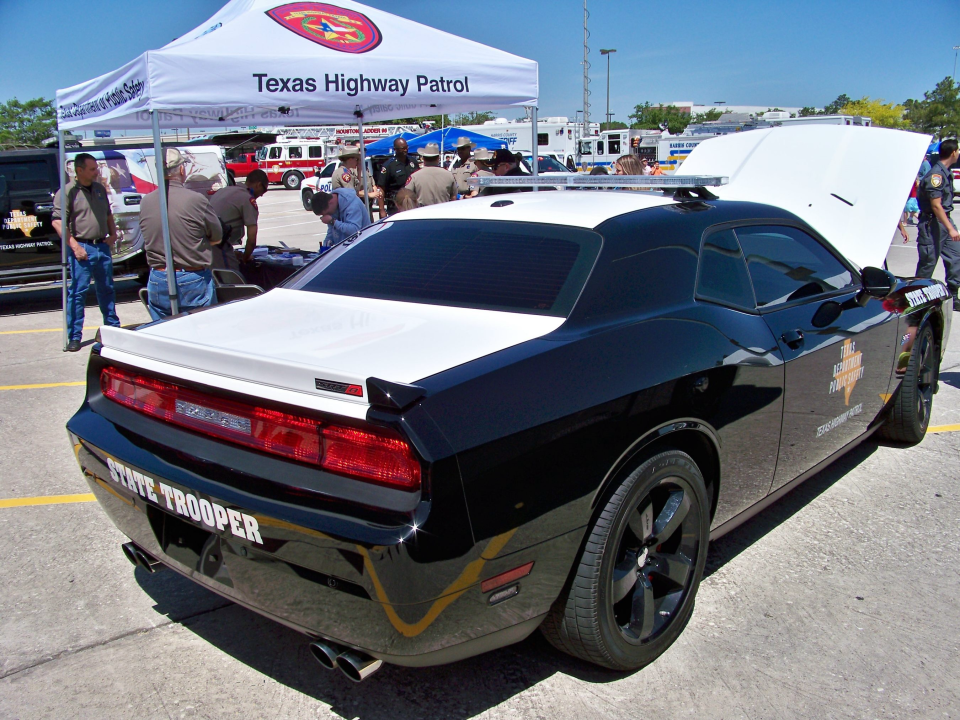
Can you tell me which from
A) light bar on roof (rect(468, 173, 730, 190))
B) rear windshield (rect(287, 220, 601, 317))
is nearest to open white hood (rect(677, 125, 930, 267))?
light bar on roof (rect(468, 173, 730, 190))

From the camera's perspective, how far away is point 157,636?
9.20ft

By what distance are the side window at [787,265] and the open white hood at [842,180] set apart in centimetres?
192

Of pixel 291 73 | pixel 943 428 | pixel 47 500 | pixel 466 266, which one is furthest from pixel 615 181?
pixel 291 73

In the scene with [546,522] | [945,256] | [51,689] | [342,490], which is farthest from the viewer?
[945,256]

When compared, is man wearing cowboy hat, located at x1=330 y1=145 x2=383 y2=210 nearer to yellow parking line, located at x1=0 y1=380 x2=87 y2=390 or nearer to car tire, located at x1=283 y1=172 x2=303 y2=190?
yellow parking line, located at x1=0 y1=380 x2=87 y2=390

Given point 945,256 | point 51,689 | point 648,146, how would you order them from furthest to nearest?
point 648,146, point 945,256, point 51,689

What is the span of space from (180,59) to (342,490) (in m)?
4.84

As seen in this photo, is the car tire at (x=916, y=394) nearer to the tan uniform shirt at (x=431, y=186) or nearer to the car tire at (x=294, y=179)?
the tan uniform shirt at (x=431, y=186)

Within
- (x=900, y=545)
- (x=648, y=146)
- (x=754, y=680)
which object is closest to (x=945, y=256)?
(x=900, y=545)

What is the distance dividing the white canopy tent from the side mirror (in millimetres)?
4604

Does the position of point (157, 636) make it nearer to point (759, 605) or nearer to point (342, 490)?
point (342, 490)

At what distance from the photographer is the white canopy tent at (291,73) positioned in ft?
19.0

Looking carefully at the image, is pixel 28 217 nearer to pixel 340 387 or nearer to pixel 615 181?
pixel 615 181

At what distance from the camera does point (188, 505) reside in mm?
2215
